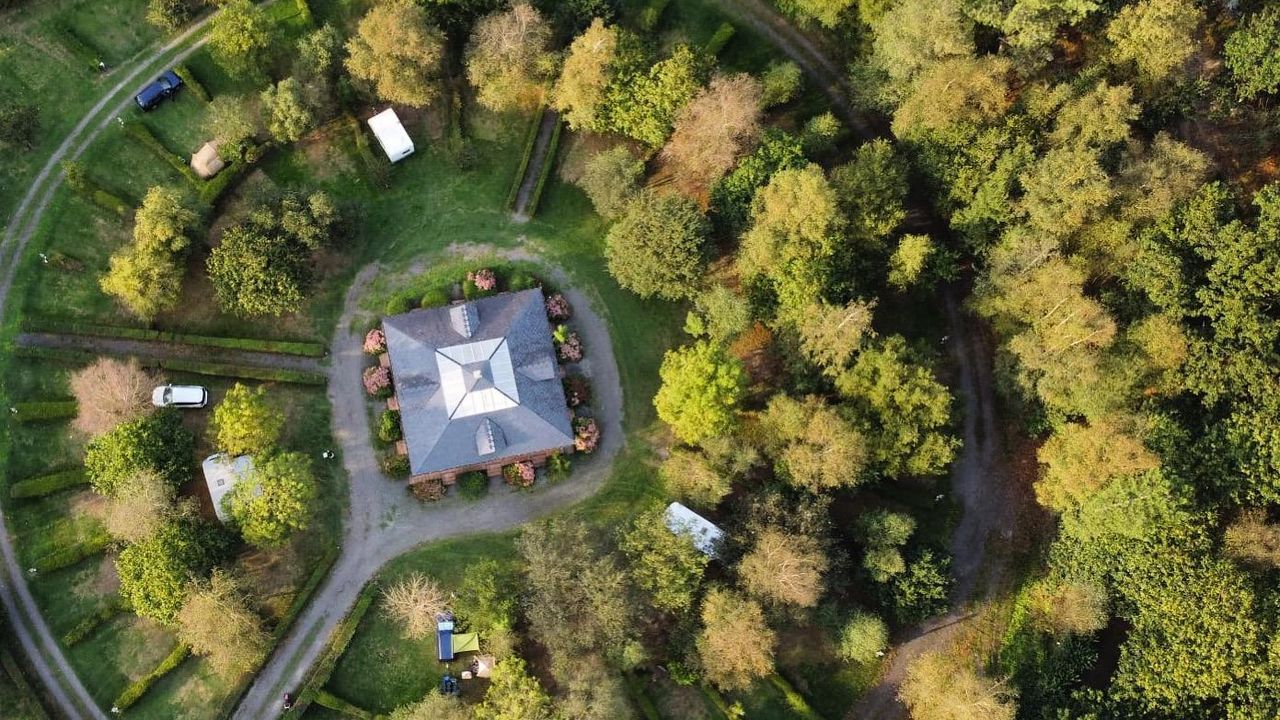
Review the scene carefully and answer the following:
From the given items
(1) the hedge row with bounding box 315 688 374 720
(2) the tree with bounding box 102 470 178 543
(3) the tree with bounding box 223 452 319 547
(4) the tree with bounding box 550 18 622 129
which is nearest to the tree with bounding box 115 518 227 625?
(2) the tree with bounding box 102 470 178 543

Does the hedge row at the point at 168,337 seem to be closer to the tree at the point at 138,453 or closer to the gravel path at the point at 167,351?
the gravel path at the point at 167,351

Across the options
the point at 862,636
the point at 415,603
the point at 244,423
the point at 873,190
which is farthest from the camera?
the point at 873,190

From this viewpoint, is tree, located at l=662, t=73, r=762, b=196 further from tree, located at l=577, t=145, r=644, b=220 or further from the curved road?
the curved road

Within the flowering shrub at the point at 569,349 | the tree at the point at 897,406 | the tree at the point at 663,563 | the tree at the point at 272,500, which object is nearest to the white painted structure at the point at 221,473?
the tree at the point at 272,500

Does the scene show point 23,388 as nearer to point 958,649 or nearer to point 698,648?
point 698,648

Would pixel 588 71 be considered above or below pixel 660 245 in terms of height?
above

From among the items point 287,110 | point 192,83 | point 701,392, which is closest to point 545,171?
point 287,110

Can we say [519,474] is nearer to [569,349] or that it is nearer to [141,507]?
[569,349]
